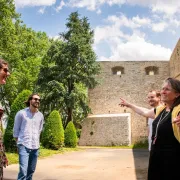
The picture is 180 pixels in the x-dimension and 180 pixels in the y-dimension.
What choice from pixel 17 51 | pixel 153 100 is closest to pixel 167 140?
pixel 153 100

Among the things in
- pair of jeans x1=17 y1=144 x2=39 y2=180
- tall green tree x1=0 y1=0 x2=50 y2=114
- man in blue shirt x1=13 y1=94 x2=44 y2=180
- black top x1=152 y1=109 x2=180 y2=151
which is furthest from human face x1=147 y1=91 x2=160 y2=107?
tall green tree x1=0 y1=0 x2=50 y2=114

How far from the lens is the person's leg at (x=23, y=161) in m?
3.76

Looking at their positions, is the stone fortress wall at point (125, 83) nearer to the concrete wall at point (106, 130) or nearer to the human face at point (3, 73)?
the concrete wall at point (106, 130)

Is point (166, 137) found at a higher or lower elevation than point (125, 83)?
lower

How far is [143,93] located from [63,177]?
706 inches

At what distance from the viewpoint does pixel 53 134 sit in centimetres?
1441

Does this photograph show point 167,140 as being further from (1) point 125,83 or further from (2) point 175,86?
(1) point 125,83

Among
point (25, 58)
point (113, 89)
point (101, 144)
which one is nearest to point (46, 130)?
point (101, 144)

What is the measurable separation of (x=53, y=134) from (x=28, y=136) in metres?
10.6

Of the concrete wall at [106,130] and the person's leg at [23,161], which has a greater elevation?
the person's leg at [23,161]

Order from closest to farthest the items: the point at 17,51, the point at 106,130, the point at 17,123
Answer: the point at 17,123 < the point at 17,51 < the point at 106,130

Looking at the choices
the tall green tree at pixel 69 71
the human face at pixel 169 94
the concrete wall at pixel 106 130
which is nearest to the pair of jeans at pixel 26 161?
the human face at pixel 169 94

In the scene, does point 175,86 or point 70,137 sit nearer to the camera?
point 175,86

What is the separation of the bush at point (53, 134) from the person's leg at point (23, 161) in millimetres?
10455
